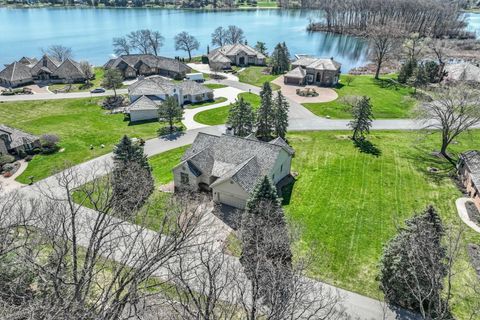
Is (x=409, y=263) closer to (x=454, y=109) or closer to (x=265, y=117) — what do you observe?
(x=454, y=109)

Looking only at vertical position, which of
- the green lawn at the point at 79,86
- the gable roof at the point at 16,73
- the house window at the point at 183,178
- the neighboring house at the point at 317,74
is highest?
the neighboring house at the point at 317,74

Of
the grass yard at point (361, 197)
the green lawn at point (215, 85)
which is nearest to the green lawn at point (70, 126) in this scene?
the green lawn at point (215, 85)

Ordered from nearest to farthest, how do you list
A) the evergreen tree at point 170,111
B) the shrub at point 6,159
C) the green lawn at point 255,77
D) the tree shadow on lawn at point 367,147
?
the shrub at point 6,159
the tree shadow on lawn at point 367,147
the evergreen tree at point 170,111
the green lawn at point 255,77

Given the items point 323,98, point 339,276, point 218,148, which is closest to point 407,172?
point 339,276

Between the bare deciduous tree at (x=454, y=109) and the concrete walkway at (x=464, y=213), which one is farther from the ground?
the bare deciduous tree at (x=454, y=109)

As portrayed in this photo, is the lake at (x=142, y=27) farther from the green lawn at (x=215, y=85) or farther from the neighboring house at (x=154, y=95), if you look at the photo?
the neighboring house at (x=154, y=95)

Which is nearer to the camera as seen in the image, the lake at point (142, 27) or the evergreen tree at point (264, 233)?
the evergreen tree at point (264, 233)
